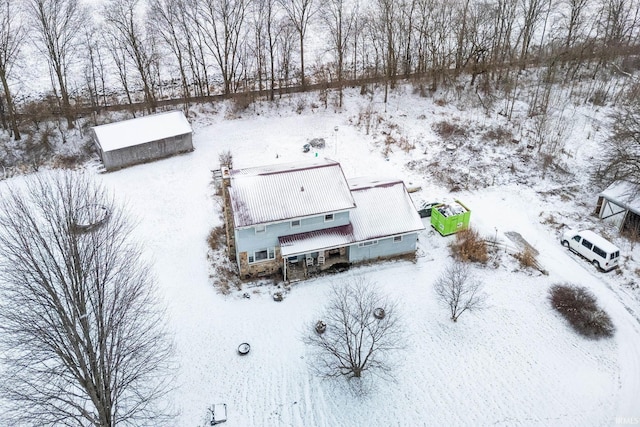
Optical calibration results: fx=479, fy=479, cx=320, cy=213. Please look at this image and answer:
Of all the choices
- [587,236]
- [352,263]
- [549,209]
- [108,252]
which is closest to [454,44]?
[549,209]

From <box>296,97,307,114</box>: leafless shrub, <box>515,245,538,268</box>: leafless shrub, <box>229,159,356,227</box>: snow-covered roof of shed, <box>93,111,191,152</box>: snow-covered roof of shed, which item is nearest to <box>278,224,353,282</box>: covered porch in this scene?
<box>229,159,356,227</box>: snow-covered roof of shed

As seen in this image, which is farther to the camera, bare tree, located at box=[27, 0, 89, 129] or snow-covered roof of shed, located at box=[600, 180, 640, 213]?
bare tree, located at box=[27, 0, 89, 129]

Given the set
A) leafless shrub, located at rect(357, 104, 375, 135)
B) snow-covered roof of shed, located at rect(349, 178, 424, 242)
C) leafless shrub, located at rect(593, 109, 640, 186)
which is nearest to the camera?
snow-covered roof of shed, located at rect(349, 178, 424, 242)

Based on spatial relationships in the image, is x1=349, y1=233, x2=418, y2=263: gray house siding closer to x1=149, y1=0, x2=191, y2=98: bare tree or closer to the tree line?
the tree line

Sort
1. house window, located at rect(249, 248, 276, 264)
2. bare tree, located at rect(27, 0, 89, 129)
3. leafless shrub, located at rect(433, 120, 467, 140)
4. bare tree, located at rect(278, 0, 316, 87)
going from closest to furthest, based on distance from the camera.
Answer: house window, located at rect(249, 248, 276, 264) < bare tree, located at rect(27, 0, 89, 129) < leafless shrub, located at rect(433, 120, 467, 140) < bare tree, located at rect(278, 0, 316, 87)

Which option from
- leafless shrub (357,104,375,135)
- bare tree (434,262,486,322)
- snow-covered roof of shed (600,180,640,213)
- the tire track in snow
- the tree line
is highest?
the tree line

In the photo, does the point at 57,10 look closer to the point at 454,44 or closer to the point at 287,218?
the point at 287,218

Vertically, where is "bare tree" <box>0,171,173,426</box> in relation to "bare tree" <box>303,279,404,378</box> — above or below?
above
